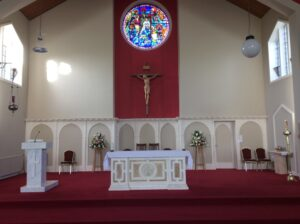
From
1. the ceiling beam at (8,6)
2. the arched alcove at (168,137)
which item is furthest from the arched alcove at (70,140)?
the ceiling beam at (8,6)

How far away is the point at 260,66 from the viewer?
976 cm

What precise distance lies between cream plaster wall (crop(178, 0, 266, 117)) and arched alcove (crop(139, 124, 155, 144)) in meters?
1.21

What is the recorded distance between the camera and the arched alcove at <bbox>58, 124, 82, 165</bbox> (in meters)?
9.55

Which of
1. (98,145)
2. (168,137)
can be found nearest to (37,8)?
(98,145)

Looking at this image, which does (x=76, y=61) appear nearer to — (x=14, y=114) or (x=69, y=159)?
(x=14, y=114)

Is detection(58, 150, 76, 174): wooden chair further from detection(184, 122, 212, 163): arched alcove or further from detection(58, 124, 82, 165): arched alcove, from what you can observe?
detection(184, 122, 212, 163): arched alcove

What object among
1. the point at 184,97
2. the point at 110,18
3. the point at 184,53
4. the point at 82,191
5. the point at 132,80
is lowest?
the point at 82,191

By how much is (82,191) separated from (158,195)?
64.9 inches

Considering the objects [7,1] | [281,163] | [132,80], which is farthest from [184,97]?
[7,1]

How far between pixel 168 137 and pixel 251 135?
2838 millimetres

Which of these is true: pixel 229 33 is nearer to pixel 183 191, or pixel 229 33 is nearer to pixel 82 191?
pixel 183 191

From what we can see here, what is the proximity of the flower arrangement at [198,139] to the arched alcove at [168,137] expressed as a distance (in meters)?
0.72

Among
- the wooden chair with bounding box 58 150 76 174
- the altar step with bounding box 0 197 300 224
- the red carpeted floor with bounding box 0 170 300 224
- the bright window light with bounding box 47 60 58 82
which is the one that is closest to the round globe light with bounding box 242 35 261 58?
the red carpeted floor with bounding box 0 170 300 224

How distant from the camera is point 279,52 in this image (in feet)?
29.3
